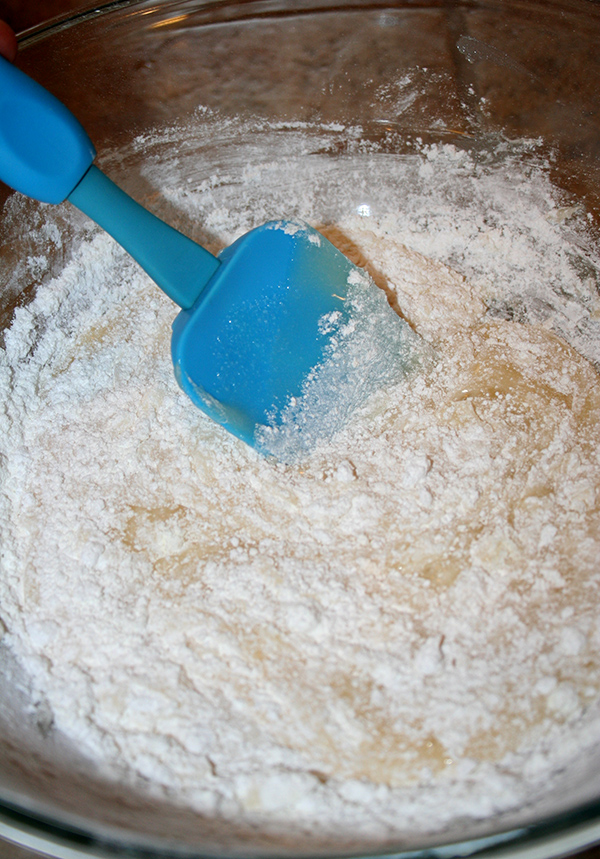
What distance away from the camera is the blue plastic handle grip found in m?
0.85

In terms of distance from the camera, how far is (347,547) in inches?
37.5

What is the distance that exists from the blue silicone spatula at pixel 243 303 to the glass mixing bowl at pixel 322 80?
14.9 inches

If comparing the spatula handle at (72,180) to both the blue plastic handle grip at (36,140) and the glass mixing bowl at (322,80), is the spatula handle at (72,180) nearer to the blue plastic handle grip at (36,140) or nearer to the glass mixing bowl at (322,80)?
the blue plastic handle grip at (36,140)

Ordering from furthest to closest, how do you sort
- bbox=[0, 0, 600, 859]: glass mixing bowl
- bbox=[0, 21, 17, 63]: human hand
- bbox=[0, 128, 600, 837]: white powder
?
bbox=[0, 0, 600, 859]: glass mixing bowl → bbox=[0, 21, 17, 63]: human hand → bbox=[0, 128, 600, 837]: white powder

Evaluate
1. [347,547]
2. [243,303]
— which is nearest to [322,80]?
[243,303]

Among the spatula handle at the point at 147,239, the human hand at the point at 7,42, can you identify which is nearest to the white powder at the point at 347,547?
the spatula handle at the point at 147,239

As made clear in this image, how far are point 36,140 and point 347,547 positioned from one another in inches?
30.2

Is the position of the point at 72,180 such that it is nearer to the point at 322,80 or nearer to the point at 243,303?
the point at 243,303

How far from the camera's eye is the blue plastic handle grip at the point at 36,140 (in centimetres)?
85

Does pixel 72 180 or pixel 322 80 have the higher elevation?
pixel 72 180

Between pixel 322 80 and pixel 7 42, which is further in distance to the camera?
pixel 322 80

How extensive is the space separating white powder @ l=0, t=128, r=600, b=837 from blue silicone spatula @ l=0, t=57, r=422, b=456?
0.35 feet

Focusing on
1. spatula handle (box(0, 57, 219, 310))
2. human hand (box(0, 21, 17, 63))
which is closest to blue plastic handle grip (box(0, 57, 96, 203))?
spatula handle (box(0, 57, 219, 310))

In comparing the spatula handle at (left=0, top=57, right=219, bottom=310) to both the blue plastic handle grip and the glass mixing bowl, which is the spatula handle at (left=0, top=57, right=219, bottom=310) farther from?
the glass mixing bowl
